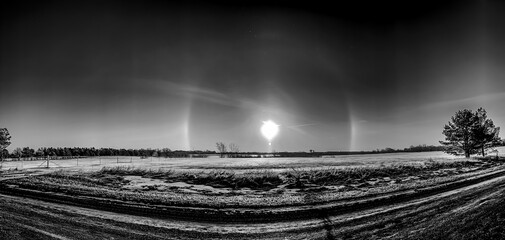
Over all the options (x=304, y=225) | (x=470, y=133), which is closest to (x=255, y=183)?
(x=304, y=225)

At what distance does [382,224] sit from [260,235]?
4.09 meters

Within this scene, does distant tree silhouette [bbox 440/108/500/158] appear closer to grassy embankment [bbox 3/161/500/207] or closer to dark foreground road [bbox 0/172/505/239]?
grassy embankment [bbox 3/161/500/207]

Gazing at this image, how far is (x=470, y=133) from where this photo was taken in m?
45.3

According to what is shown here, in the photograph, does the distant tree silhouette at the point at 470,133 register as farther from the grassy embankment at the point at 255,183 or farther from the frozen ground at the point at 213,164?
the grassy embankment at the point at 255,183

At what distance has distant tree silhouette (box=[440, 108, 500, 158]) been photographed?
45156 millimetres

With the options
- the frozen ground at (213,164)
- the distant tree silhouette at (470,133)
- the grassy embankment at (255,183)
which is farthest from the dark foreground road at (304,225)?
the distant tree silhouette at (470,133)

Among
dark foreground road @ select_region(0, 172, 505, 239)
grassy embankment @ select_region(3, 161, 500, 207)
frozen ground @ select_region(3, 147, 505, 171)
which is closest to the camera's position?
dark foreground road @ select_region(0, 172, 505, 239)

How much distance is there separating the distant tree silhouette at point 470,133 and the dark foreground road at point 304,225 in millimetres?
44688

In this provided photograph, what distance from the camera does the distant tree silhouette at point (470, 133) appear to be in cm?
4516

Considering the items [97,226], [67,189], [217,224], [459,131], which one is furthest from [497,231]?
[459,131]

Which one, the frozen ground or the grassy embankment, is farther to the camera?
the frozen ground

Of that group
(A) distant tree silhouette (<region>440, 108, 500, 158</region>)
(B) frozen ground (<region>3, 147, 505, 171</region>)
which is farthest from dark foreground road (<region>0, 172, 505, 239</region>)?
(A) distant tree silhouette (<region>440, 108, 500, 158</region>)

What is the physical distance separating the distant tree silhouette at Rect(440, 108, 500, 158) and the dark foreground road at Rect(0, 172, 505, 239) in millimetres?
44688

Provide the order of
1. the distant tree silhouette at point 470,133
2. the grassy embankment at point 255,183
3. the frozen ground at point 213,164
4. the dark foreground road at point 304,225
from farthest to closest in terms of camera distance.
A: 1. the distant tree silhouette at point 470,133
2. the frozen ground at point 213,164
3. the grassy embankment at point 255,183
4. the dark foreground road at point 304,225
